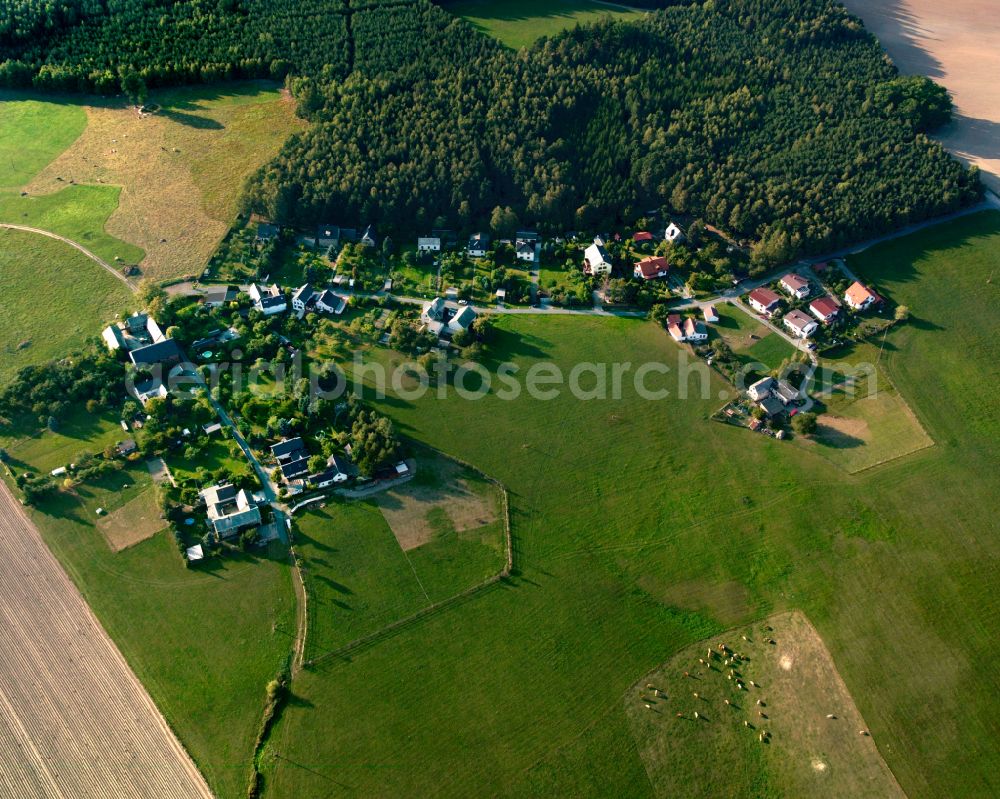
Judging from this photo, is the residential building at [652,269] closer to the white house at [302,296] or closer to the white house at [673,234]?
the white house at [673,234]

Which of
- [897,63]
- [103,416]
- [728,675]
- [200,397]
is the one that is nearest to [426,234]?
[200,397]

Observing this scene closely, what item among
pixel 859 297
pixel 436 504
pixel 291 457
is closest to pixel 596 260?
pixel 859 297

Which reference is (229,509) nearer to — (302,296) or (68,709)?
(68,709)

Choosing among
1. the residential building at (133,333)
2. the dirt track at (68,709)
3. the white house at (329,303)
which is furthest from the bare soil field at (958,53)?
the dirt track at (68,709)

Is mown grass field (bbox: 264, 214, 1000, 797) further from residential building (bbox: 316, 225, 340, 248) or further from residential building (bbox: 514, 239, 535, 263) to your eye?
residential building (bbox: 316, 225, 340, 248)

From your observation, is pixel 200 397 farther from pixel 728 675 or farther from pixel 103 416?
pixel 728 675

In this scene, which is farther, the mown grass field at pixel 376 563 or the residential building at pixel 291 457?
the residential building at pixel 291 457

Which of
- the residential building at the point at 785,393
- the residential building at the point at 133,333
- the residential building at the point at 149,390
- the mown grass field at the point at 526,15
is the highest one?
the mown grass field at the point at 526,15
